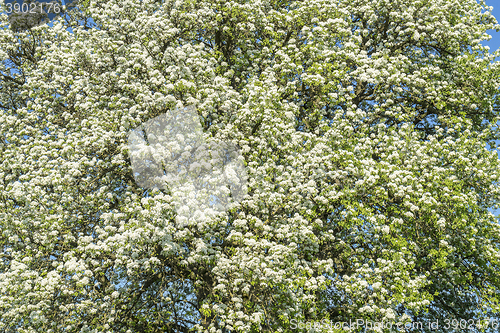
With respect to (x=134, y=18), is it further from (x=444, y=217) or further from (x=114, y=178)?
(x=444, y=217)

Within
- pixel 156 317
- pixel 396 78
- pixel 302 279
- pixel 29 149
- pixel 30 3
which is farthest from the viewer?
pixel 30 3

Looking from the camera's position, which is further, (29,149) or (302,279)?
(29,149)

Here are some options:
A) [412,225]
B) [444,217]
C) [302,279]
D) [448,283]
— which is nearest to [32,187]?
[302,279]

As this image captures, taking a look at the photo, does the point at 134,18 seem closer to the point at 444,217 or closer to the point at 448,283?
the point at 444,217

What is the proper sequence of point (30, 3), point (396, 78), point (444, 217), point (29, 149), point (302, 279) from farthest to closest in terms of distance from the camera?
point (30, 3) → point (396, 78) → point (29, 149) → point (444, 217) → point (302, 279)

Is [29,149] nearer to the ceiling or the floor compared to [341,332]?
nearer to the ceiling

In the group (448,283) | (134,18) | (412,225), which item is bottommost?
(448,283)

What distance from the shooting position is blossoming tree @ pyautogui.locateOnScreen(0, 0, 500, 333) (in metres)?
10.7

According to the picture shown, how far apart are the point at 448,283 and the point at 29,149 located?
47.9ft

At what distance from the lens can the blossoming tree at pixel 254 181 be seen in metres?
10.7

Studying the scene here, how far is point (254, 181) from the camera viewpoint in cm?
1178

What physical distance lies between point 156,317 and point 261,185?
4785 millimetres

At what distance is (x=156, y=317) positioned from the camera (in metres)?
11.5

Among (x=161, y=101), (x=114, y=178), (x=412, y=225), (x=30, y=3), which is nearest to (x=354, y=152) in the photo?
(x=412, y=225)
